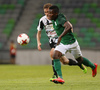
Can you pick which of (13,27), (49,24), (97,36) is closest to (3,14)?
(13,27)

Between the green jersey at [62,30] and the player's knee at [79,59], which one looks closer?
the green jersey at [62,30]

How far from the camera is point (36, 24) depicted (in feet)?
74.4

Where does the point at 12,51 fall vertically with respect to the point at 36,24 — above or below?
below

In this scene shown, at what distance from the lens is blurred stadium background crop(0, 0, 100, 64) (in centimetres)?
1997

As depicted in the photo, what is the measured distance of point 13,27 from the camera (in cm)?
2327

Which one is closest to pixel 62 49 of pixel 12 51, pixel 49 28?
pixel 49 28

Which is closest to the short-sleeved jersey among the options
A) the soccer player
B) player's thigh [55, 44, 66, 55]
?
the soccer player

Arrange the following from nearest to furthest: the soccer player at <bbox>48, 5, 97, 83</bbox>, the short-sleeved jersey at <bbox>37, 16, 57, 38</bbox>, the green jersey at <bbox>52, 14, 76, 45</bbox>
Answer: the soccer player at <bbox>48, 5, 97, 83</bbox>
the green jersey at <bbox>52, 14, 76, 45</bbox>
the short-sleeved jersey at <bbox>37, 16, 57, 38</bbox>

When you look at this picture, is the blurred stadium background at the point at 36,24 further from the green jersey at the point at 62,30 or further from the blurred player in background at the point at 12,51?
the green jersey at the point at 62,30

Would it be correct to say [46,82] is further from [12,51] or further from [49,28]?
[12,51]

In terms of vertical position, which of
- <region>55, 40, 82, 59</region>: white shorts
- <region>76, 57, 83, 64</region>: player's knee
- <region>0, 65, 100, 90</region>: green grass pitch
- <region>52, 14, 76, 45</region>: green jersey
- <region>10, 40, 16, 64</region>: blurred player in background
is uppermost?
<region>52, 14, 76, 45</region>: green jersey

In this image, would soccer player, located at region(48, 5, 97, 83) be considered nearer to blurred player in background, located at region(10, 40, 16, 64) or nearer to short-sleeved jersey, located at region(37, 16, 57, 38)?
short-sleeved jersey, located at region(37, 16, 57, 38)

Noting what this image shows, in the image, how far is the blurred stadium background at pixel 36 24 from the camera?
1997 centimetres

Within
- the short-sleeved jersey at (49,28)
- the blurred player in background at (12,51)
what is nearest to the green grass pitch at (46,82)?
the short-sleeved jersey at (49,28)
